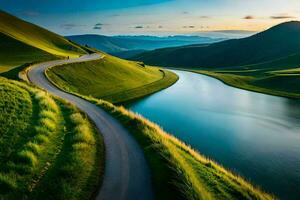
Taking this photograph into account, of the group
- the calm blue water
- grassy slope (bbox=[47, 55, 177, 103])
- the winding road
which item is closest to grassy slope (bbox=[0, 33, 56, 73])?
grassy slope (bbox=[47, 55, 177, 103])

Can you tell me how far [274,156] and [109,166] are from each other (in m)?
20.9

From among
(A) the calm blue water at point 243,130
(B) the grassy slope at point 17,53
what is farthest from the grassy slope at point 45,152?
(B) the grassy slope at point 17,53

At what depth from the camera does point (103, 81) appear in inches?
3243

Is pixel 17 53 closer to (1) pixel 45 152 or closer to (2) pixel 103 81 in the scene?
(2) pixel 103 81

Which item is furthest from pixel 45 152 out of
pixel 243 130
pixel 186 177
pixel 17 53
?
pixel 17 53

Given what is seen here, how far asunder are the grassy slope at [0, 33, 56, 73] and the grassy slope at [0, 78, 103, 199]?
59.6 metres

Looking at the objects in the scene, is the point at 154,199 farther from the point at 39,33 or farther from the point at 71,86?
the point at 39,33

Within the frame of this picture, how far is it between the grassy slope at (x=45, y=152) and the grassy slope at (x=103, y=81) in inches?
1363

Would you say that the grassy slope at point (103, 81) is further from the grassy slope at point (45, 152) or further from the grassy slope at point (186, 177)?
the grassy slope at point (186, 177)

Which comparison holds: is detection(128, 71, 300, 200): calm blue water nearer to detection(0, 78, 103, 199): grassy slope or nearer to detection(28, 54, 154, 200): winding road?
detection(28, 54, 154, 200): winding road

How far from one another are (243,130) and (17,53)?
256 ft

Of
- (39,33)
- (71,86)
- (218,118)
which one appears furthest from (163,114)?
(39,33)

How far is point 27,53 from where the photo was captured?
320 ft

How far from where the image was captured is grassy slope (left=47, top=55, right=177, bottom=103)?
70250 millimetres
